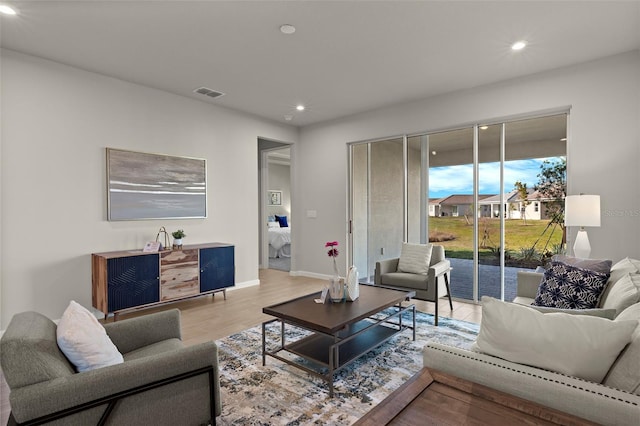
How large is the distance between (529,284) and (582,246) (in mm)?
939

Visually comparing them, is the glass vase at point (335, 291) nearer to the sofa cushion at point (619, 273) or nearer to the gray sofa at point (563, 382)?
the gray sofa at point (563, 382)

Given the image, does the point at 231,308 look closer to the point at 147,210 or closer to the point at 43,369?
the point at 147,210

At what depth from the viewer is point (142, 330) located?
2115 millimetres

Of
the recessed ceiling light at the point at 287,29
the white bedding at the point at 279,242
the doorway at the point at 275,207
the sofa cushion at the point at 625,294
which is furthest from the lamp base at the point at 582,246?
the white bedding at the point at 279,242

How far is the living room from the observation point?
3.38m

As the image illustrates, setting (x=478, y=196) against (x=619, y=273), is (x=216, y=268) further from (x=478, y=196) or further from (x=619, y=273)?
(x=619, y=273)

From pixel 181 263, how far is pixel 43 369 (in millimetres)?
2940

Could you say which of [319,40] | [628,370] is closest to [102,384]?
[628,370]

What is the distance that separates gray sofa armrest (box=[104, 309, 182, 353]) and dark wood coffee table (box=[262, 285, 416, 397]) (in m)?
0.67

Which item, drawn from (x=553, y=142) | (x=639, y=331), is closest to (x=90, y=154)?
(x=639, y=331)

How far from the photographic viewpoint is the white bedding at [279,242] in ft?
27.9

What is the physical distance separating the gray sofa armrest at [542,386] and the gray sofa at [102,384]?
1.14m

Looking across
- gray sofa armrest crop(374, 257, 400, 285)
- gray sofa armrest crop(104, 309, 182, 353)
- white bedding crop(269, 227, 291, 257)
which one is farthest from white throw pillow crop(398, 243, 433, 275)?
white bedding crop(269, 227, 291, 257)

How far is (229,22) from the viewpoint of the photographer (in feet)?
9.43
